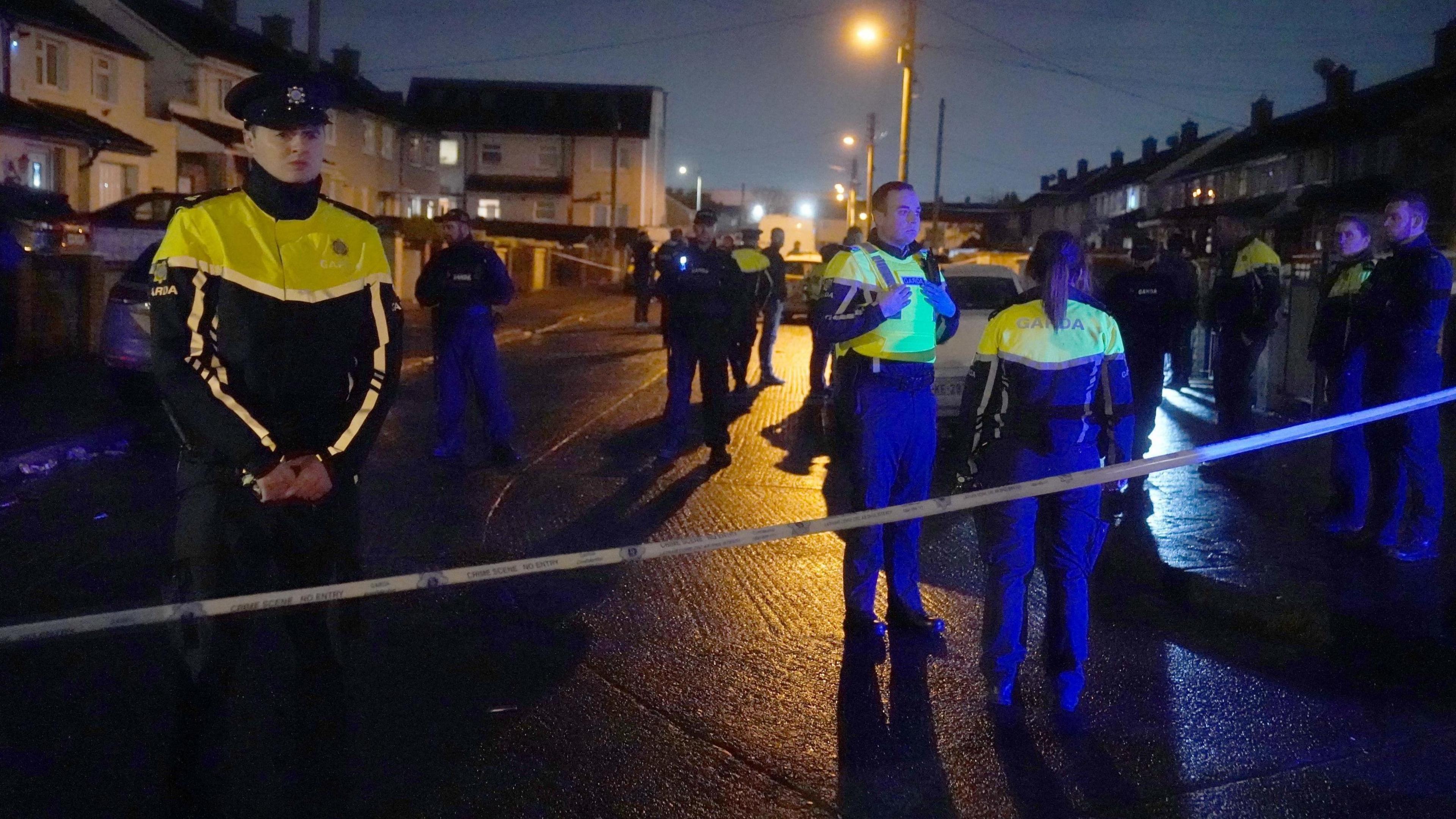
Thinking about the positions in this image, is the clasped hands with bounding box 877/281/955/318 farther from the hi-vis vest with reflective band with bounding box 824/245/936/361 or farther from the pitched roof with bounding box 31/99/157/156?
the pitched roof with bounding box 31/99/157/156

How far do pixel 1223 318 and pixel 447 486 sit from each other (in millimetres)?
5787

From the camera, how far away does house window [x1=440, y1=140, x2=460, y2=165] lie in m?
65.6

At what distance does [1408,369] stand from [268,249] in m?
5.88

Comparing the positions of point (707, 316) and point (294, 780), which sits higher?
point (707, 316)

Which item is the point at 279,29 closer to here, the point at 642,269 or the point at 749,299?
the point at 642,269

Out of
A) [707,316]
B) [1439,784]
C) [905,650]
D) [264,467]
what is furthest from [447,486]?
[1439,784]

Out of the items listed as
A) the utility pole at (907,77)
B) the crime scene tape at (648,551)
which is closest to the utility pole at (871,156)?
the utility pole at (907,77)

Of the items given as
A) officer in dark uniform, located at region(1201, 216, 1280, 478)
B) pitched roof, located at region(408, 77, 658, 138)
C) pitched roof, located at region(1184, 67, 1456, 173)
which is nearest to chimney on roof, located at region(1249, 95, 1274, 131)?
pitched roof, located at region(1184, 67, 1456, 173)

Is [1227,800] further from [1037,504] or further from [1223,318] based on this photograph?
[1223,318]

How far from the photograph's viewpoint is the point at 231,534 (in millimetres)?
3537

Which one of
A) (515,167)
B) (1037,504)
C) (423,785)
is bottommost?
(423,785)

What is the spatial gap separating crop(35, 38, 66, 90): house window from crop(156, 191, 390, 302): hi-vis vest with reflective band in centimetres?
3175

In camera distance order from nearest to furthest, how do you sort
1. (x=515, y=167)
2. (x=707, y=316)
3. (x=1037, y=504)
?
(x=1037, y=504) < (x=707, y=316) < (x=515, y=167)

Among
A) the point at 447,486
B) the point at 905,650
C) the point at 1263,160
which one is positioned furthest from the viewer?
the point at 1263,160
